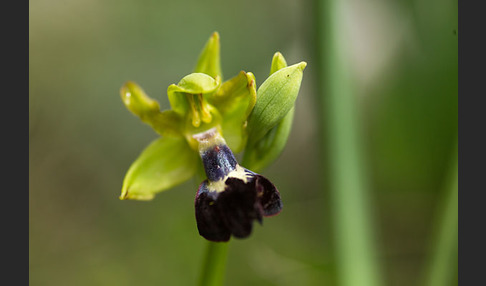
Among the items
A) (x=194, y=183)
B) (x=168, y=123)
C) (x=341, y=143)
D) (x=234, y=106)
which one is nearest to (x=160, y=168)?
(x=168, y=123)

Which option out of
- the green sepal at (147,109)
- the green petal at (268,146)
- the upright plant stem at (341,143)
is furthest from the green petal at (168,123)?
the upright plant stem at (341,143)

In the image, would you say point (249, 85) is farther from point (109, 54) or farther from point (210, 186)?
point (109, 54)

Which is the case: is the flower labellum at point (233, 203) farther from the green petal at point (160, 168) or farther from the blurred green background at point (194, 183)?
the blurred green background at point (194, 183)

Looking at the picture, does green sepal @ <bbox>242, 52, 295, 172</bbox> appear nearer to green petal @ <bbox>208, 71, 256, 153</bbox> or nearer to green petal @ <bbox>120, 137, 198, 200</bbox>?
green petal @ <bbox>208, 71, 256, 153</bbox>

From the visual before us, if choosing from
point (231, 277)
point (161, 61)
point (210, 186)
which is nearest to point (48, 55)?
point (161, 61)

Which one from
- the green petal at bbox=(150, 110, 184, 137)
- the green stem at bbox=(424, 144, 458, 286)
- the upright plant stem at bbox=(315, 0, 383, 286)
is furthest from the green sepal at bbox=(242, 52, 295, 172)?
the green stem at bbox=(424, 144, 458, 286)

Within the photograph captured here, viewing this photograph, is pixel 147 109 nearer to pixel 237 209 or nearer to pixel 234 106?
pixel 234 106
